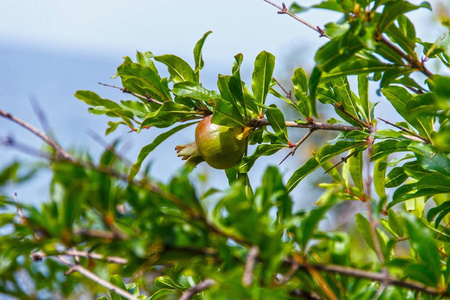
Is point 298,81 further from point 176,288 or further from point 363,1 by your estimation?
point 176,288

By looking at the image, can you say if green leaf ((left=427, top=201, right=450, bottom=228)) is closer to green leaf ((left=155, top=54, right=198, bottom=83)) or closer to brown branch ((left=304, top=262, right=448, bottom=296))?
brown branch ((left=304, top=262, right=448, bottom=296))

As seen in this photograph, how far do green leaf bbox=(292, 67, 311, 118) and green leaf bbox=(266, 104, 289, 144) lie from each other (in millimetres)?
57

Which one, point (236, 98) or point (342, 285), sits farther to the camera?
point (236, 98)

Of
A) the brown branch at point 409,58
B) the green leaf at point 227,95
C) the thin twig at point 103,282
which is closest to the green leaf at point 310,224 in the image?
the thin twig at point 103,282

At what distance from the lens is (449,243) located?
3.78 feet

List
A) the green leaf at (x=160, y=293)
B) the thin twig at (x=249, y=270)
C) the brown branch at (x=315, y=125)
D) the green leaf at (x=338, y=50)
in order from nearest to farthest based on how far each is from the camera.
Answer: the thin twig at (x=249, y=270), the green leaf at (x=338, y=50), the green leaf at (x=160, y=293), the brown branch at (x=315, y=125)

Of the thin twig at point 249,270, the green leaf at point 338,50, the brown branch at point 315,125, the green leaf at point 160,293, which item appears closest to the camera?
the thin twig at point 249,270

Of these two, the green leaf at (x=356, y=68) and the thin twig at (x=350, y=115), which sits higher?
the green leaf at (x=356, y=68)

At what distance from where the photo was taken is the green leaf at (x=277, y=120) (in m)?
1.07

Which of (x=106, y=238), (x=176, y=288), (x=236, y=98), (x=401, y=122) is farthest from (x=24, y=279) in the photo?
(x=401, y=122)

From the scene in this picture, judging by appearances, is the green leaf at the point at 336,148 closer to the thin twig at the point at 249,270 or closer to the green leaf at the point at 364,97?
the green leaf at the point at 364,97

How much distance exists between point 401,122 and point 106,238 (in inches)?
30.3

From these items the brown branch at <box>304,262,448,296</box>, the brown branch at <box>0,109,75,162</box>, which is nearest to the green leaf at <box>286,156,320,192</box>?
the brown branch at <box>304,262,448,296</box>

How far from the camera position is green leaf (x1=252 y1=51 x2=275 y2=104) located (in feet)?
3.57
